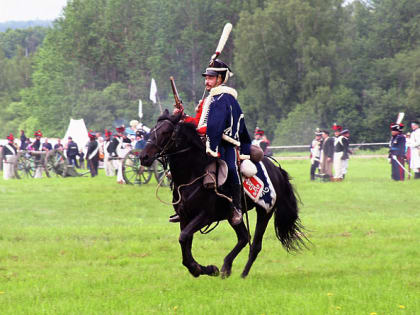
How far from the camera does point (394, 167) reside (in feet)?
80.7

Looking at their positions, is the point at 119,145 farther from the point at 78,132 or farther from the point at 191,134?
the point at 78,132

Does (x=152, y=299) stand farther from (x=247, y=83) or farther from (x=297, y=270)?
(x=247, y=83)

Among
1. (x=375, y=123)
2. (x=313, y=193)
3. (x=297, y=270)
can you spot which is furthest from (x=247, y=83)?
(x=297, y=270)

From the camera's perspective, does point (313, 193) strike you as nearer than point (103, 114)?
Yes

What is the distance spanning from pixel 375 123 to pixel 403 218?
39.0 meters

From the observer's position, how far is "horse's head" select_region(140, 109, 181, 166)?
705 centimetres

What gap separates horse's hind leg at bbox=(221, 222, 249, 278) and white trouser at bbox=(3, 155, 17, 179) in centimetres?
2258

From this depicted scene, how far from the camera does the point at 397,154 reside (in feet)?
81.5

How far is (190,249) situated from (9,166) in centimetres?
2338

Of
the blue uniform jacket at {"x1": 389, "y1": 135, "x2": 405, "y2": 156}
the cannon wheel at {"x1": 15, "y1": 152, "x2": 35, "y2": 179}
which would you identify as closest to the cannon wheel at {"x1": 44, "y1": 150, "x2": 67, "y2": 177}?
the cannon wheel at {"x1": 15, "y1": 152, "x2": 35, "y2": 179}

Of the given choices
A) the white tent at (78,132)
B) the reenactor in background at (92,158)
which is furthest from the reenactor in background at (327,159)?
the white tent at (78,132)

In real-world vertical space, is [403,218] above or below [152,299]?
below

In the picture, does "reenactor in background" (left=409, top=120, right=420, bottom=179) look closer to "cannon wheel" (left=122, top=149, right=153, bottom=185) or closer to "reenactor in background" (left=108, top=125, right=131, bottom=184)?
"cannon wheel" (left=122, top=149, right=153, bottom=185)

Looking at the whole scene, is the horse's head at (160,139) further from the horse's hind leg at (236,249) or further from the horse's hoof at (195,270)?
the horse's hind leg at (236,249)
